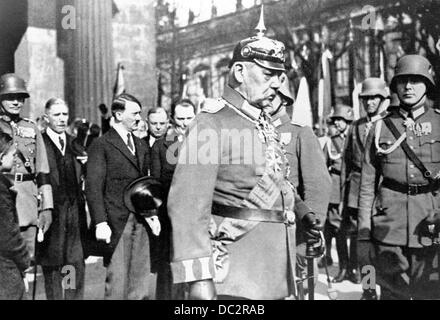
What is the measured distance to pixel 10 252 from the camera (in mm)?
4074

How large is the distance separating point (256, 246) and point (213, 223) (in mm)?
254

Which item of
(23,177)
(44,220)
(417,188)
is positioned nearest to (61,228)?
(44,220)

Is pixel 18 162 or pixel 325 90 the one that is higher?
pixel 325 90

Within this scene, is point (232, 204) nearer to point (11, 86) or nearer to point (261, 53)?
point (261, 53)

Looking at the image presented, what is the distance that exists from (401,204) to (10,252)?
8.90 ft

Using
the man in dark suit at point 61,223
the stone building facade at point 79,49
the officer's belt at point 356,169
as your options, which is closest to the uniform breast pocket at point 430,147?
the officer's belt at point 356,169

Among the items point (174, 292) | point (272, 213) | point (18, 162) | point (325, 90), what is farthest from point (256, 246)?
point (325, 90)

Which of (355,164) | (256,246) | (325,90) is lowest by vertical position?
(256,246)

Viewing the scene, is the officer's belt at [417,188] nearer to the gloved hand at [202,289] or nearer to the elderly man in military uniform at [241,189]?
the elderly man in military uniform at [241,189]

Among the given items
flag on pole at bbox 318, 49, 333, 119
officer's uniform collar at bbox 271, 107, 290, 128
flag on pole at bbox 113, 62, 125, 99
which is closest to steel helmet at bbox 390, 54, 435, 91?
officer's uniform collar at bbox 271, 107, 290, 128

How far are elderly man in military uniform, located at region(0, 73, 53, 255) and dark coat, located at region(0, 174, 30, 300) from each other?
2.08ft

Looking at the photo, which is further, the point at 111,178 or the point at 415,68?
the point at 111,178

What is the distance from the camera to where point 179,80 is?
10.3 metres
